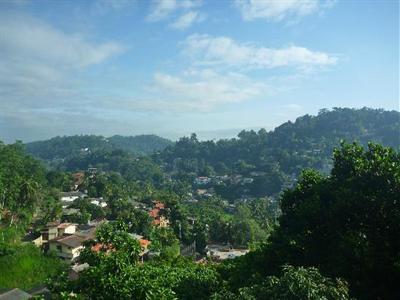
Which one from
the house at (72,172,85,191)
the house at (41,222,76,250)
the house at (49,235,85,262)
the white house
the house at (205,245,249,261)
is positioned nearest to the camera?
the house at (49,235,85,262)

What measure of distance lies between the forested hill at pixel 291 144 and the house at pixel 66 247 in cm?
7225

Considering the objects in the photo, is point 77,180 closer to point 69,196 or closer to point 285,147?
point 69,196

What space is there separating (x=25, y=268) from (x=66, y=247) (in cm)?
641

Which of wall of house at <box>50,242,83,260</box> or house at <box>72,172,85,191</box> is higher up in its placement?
house at <box>72,172,85,191</box>

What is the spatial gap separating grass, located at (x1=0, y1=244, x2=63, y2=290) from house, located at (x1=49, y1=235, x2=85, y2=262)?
2284 mm

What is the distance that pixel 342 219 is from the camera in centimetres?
1370

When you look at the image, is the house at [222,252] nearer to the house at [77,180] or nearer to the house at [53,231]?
the house at [53,231]

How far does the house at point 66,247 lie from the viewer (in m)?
35.2

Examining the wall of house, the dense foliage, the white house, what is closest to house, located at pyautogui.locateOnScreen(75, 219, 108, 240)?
the wall of house

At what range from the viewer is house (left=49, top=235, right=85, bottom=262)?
3516 centimetres

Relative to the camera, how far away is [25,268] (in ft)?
95.2

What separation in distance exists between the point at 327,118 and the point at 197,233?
108 m

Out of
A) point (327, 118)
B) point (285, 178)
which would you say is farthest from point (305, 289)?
point (327, 118)

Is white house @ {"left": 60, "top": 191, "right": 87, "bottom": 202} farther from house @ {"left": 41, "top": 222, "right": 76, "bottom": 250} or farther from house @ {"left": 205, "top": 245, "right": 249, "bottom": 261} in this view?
house @ {"left": 205, "top": 245, "right": 249, "bottom": 261}
